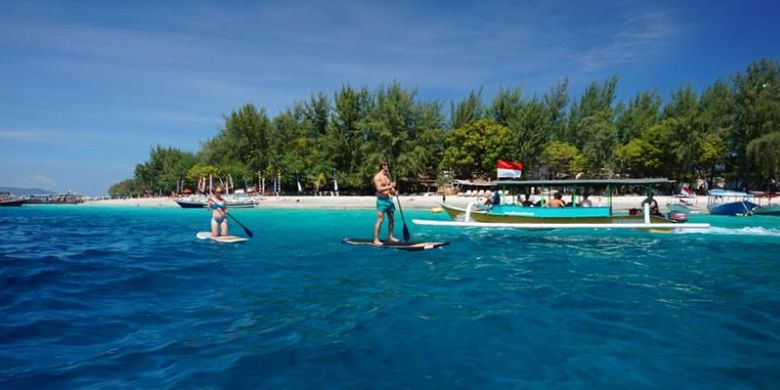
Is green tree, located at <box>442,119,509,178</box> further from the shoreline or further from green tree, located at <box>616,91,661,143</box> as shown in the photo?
green tree, located at <box>616,91,661,143</box>

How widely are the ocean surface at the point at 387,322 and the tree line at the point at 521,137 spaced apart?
139ft

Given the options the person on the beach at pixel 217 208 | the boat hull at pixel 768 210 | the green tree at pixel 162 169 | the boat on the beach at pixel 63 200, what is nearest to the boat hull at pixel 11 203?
the boat on the beach at pixel 63 200

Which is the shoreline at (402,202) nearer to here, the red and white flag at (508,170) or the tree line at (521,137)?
the tree line at (521,137)

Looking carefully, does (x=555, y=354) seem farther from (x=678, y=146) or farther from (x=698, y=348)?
(x=678, y=146)

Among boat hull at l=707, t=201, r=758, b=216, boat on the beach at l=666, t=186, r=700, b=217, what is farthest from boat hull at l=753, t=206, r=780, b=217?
boat on the beach at l=666, t=186, r=700, b=217

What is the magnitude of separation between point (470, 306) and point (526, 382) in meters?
2.58

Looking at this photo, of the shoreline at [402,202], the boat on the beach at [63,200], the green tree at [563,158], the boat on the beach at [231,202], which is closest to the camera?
the shoreline at [402,202]

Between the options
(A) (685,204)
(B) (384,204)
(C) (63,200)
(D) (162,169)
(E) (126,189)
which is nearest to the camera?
(B) (384,204)

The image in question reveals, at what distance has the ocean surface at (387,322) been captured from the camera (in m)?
4.13

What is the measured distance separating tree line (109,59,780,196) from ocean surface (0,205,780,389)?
139 feet

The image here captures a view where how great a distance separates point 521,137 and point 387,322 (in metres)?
50.4

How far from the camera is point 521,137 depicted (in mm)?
52812

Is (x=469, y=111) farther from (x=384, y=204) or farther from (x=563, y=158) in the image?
(x=384, y=204)

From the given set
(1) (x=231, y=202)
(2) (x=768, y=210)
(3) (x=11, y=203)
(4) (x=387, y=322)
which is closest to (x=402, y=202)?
(1) (x=231, y=202)
